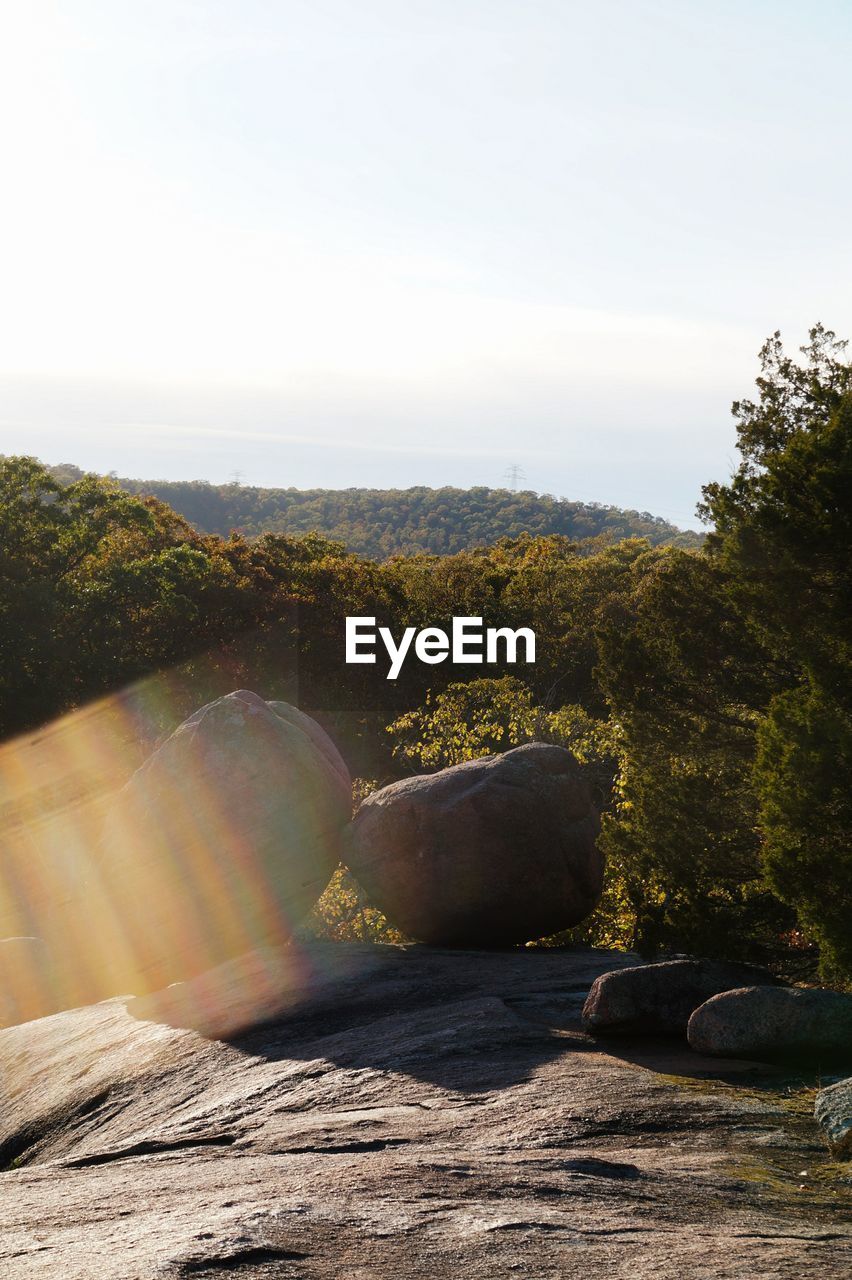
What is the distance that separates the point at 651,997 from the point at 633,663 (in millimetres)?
6608

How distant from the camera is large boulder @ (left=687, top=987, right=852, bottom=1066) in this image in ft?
33.2

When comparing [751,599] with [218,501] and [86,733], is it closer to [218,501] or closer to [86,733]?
[86,733]

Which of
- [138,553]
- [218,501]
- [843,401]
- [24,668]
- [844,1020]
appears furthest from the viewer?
[218,501]

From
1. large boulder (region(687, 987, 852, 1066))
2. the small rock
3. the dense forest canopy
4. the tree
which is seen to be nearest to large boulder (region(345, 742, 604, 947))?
the dense forest canopy

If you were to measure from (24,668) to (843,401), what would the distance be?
78.7 ft

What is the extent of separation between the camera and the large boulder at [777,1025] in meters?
10.1

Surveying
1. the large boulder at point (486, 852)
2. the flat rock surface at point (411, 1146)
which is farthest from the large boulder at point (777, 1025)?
the large boulder at point (486, 852)

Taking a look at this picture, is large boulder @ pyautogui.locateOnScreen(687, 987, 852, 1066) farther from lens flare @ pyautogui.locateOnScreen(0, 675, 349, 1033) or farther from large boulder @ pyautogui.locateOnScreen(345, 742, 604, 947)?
lens flare @ pyautogui.locateOnScreen(0, 675, 349, 1033)

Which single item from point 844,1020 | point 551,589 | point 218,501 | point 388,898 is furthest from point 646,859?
point 218,501

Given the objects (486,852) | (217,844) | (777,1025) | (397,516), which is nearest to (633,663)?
(486,852)

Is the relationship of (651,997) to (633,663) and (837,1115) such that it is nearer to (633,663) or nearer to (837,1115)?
(837,1115)

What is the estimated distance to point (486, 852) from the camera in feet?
51.0

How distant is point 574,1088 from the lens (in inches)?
367

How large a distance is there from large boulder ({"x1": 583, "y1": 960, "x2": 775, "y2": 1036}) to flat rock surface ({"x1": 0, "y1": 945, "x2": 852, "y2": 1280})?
8.5 inches
